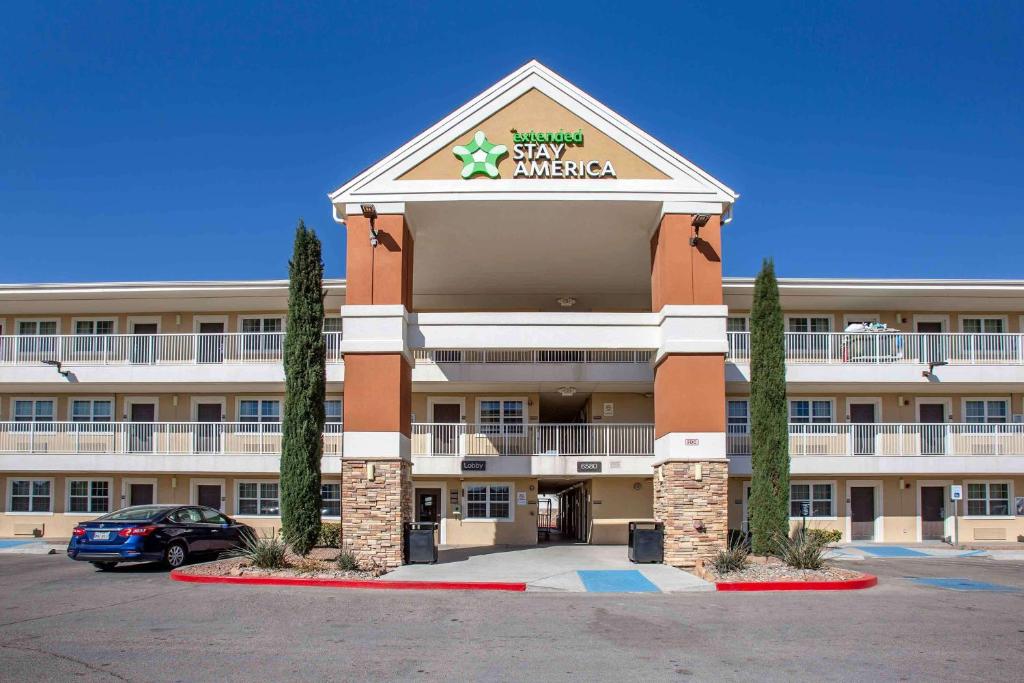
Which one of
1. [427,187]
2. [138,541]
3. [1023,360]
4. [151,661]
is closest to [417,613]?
[151,661]

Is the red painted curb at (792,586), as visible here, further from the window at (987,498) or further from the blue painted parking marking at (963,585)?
the window at (987,498)

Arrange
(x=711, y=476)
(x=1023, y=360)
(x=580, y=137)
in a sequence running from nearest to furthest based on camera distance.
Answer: (x=711, y=476) → (x=580, y=137) → (x=1023, y=360)

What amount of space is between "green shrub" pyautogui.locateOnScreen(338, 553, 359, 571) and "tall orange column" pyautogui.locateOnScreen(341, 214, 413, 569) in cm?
93

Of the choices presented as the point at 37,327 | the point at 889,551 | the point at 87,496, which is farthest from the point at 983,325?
the point at 37,327

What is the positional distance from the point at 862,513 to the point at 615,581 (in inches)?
575

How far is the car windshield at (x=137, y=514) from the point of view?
19.1 metres

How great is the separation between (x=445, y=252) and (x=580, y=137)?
20.1 feet

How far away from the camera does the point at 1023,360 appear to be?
27.8m

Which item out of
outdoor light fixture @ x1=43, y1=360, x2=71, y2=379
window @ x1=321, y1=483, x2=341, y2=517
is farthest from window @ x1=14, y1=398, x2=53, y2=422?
window @ x1=321, y1=483, x2=341, y2=517

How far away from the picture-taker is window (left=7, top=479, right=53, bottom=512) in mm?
29828

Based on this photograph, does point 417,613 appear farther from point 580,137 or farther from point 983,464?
point 983,464

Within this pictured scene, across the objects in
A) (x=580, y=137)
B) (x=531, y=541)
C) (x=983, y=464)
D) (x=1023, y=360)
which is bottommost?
(x=531, y=541)

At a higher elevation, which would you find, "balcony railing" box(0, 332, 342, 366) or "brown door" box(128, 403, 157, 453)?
"balcony railing" box(0, 332, 342, 366)

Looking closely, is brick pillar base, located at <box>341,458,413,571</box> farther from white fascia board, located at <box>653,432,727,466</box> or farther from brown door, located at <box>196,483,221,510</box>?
brown door, located at <box>196,483,221,510</box>
